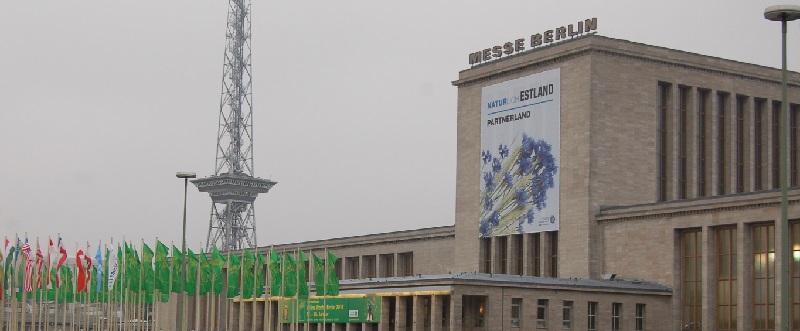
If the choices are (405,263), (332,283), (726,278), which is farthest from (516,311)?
(405,263)

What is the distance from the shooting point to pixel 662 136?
300ft

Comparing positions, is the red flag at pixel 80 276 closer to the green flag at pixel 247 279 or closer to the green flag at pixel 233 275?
the green flag at pixel 233 275

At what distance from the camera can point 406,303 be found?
82750 millimetres

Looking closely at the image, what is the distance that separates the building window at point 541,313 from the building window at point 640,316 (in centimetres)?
637

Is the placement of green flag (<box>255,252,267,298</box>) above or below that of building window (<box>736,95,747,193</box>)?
below

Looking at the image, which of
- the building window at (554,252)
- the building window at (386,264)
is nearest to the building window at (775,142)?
the building window at (554,252)

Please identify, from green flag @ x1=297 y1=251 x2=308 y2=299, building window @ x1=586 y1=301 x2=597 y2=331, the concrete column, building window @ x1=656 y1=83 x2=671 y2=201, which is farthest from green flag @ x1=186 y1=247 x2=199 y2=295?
building window @ x1=656 y1=83 x2=671 y2=201

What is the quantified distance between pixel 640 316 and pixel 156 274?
3467 cm

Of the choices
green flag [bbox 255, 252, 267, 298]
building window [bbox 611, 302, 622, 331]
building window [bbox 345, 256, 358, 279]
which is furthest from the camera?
building window [bbox 345, 256, 358, 279]

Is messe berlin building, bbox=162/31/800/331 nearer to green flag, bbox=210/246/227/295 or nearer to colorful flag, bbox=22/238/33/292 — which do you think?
green flag, bbox=210/246/227/295

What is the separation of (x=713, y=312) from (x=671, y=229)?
Result: 5.77 metres

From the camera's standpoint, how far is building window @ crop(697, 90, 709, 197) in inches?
3654

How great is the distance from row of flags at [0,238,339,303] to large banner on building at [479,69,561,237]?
12869 millimetres

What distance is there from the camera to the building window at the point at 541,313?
3164 inches
